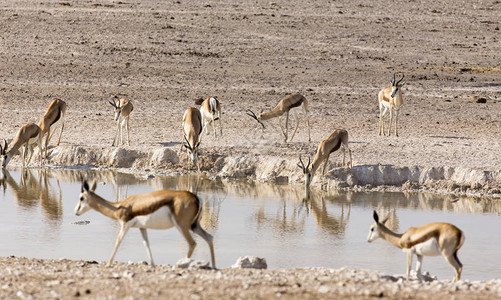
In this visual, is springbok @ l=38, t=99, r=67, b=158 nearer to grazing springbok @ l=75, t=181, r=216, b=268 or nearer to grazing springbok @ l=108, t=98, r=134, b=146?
grazing springbok @ l=108, t=98, r=134, b=146

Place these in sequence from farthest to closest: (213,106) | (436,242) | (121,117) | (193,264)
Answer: (213,106) < (121,117) < (436,242) < (193,264)

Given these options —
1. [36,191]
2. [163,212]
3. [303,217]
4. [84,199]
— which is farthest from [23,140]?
[163,212]

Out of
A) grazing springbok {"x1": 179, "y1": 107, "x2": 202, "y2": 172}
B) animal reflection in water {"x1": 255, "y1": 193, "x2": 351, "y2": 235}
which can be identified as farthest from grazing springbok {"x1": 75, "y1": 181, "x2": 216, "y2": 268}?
grazing springbok {"x1": 179, "y1": 107, "x2": 202, "y2": 172}

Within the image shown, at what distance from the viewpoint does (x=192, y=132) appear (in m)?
Result: 16.6

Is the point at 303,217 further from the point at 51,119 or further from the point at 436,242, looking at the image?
the point at 51,119

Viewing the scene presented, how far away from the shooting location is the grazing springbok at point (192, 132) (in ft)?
52.5

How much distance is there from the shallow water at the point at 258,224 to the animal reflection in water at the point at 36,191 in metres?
0.02

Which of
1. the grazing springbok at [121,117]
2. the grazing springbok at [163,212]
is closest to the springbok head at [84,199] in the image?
the grazing springbok at [163,212]

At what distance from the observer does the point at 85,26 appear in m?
29.2

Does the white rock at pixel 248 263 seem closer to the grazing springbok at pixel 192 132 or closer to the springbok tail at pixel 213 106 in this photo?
the grazing springbok at pixel 192 132

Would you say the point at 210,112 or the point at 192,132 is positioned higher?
the point at 210,112

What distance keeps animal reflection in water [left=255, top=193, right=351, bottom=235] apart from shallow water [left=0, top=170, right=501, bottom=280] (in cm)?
2

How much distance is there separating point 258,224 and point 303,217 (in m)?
0.88

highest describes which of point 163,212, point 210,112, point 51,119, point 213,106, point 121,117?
point 213,106
